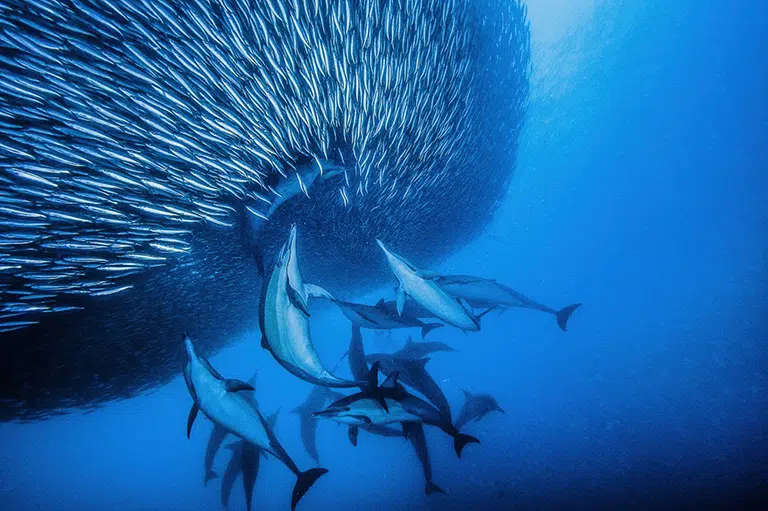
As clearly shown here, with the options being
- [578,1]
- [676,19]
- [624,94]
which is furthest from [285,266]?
[624,94]

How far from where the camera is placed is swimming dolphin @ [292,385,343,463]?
24.5 feet

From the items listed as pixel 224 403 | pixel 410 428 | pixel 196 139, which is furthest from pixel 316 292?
pixel 410 428

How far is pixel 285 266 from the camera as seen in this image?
5.42ft

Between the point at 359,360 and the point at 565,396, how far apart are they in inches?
536

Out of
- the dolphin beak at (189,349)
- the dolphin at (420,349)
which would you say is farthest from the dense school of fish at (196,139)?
the dolphin at (420,349)

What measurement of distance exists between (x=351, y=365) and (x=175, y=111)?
3059 mm

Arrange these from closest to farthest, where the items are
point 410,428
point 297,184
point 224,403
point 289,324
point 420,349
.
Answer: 1. point 289,324
2. point 224,403
3. point 297,184
4. point 410,428
5. point 420,349

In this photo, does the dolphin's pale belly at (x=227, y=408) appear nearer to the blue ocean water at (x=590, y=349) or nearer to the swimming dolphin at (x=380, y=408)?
the swimming dolphin at (x=380, y=408)

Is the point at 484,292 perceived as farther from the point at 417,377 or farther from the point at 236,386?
the point at 236,386

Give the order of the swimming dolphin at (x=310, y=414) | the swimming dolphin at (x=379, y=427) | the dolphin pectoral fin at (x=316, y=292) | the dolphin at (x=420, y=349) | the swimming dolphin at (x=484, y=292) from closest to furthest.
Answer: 1. the dolphin pectoral fin at (x=316, y=292)
2. the swimming dolphin at (x=484, y=292)
3. the swimming dolphin at (x=379, y=427)
4. the dolphin at (x=420, y=349)
5. the swimming dolphin at (x=310, y=414)

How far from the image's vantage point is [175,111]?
2.48m

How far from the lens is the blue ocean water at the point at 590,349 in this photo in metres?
9.60

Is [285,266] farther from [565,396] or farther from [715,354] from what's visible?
[715,354]

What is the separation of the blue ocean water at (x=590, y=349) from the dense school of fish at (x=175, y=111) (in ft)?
23.0
